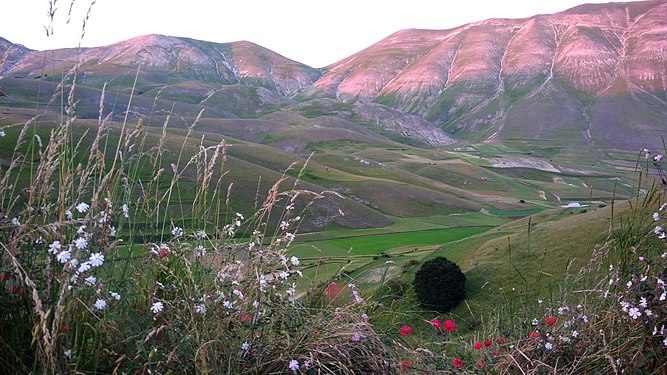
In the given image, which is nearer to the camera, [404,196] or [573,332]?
[573,332]

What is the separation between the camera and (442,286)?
2536 centimetres

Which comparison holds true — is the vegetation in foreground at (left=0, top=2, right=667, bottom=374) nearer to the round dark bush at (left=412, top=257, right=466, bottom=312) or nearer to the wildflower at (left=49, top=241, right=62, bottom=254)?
the wildflower at (left=49, top=241, right=62, bottom=254)

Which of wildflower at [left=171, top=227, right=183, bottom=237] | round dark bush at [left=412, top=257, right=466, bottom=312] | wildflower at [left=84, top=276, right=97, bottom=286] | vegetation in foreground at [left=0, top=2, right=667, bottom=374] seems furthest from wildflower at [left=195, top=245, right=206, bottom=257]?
round dark bush at [left=412, top=257, right=466, bottom=312]

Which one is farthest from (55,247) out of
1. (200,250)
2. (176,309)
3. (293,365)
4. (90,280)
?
(293,365)

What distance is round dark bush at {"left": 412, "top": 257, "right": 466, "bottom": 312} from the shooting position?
24.9m

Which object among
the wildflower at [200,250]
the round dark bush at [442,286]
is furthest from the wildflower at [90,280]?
the round dark bush at [442,286]

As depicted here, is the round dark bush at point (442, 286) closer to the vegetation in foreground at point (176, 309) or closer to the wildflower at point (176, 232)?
the vegetation in foreground at point (176, 309)

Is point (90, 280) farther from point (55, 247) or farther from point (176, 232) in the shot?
point (176, 232)

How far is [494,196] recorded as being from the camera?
10925 cm

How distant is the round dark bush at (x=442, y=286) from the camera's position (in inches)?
981

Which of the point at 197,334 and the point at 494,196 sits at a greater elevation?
the point at 197,334

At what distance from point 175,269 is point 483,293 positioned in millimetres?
23606

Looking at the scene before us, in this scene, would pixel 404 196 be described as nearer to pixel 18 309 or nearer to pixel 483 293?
pixel 483 293

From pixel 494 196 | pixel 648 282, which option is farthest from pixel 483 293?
pixel 494 196
